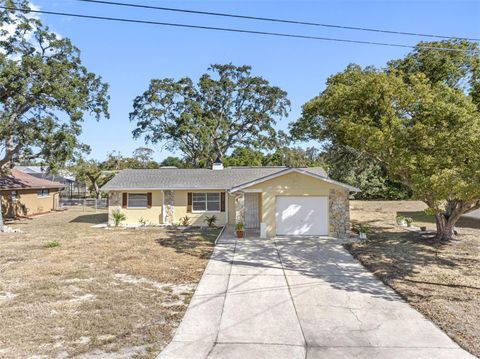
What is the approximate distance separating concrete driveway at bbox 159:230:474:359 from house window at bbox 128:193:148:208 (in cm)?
1113

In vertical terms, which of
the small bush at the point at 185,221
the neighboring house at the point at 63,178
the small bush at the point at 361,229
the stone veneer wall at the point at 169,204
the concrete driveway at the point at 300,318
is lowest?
the concrete driveway at the point at 300,318

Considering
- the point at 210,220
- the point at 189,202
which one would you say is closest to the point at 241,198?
the point at 210,220

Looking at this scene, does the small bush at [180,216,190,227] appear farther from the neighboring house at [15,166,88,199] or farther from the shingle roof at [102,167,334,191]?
the neighboring house at [15,166,88,199]

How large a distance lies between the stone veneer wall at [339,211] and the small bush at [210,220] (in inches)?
286

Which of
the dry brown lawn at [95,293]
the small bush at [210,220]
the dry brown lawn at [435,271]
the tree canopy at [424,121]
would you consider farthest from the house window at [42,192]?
the dry brown lawn at [435,271]

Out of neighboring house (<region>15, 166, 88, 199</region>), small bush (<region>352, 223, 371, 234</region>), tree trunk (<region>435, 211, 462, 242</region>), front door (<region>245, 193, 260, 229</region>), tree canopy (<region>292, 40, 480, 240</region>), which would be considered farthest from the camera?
neighboring house (<region>15, 166, 88, 199</region>)

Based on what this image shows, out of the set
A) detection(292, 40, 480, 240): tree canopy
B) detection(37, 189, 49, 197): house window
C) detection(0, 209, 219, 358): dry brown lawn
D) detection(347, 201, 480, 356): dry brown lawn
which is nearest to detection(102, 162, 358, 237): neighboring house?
detection(347, 201, 480, 356): dry brown lawn

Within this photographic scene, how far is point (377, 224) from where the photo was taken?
21.9 m

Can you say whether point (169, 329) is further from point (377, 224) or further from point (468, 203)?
point (377, 224)

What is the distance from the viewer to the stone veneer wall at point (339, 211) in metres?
17.4

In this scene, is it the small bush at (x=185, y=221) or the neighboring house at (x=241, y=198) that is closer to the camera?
the neighboring house at (x=241, y=198)

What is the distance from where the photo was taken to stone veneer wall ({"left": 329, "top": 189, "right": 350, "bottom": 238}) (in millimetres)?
17359

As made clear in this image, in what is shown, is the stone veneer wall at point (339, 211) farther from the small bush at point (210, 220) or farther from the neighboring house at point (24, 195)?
the neighboring house at point (24, 195)

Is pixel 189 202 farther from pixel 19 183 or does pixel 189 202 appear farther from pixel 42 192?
pixel 42 192
